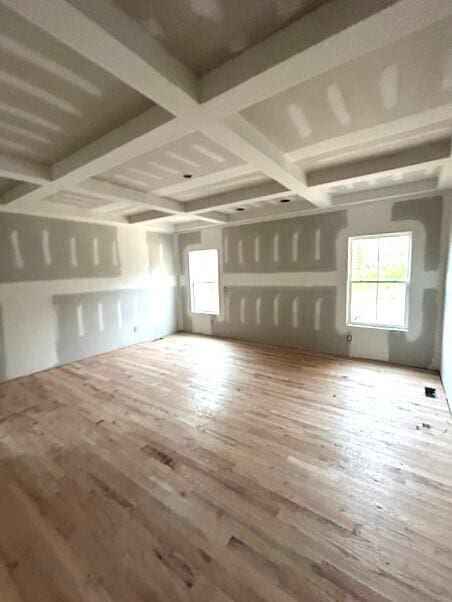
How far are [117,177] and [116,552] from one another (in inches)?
134

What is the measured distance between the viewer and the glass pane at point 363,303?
14.7 ft

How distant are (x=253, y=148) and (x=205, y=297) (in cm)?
472

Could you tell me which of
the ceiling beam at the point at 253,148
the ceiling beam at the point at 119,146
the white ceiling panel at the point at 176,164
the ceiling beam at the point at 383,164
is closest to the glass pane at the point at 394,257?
the ceiling beam at the point at 383,164

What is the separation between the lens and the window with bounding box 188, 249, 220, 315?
639cm

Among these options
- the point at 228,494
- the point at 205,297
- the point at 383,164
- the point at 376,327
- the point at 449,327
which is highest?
the point at 383,164

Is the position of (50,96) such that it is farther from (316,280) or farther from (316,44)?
(316,280)

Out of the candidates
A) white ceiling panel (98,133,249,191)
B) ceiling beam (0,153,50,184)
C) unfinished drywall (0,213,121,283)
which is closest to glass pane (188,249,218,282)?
unfinished drywall (0,213,121,283)

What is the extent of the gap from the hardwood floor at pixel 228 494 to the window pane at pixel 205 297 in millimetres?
3169

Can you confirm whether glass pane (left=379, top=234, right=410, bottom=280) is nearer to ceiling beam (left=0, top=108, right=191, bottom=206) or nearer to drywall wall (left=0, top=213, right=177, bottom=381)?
ceiling beam (left=0, top=108, right=191, bottom=206)

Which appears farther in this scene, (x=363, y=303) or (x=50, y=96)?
(x=363, y=303)

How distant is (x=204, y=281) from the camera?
664 centimetres

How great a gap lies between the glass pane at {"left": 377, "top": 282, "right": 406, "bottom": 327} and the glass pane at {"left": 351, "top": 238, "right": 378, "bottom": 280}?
0.26 m

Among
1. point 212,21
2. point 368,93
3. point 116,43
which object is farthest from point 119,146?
point 368,93

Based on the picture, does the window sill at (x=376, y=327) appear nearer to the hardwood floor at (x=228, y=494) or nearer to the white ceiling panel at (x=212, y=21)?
the hardwood floor at (x=228, y=494)
